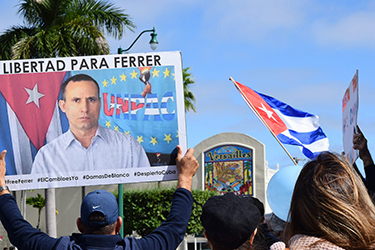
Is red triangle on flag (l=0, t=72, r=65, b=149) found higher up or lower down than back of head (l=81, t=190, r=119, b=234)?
higher up

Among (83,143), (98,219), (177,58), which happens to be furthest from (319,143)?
(98,219)

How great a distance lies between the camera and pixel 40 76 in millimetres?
5117

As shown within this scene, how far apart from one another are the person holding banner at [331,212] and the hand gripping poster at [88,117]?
2611 millimetres

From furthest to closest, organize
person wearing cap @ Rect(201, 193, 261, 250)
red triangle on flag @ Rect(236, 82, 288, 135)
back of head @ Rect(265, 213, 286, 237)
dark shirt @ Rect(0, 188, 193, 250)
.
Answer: red triangle on flag @ Rect(236, 82, 288, 135)
back of head @ Rect(265, 213, 286, 237)
dark shirt @ Rect(0, 188, 193, 250)
person wearing cap @ Rect(201, 193, 261, 250)

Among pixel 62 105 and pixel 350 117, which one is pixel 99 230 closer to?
pixel 62 105

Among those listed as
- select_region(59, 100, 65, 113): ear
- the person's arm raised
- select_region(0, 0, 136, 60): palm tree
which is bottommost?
the person's arm raised

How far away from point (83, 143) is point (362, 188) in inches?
123

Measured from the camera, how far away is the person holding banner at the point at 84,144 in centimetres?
489

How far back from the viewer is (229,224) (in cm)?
260

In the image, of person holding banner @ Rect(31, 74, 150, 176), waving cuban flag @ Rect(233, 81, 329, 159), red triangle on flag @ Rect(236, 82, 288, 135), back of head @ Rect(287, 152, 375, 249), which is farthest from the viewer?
red triangle on flag @ Rect(236, 82, 288, 135)

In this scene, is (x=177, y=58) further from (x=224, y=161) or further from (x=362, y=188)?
(x=224, y=161)

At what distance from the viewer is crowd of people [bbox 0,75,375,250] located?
2.19 m

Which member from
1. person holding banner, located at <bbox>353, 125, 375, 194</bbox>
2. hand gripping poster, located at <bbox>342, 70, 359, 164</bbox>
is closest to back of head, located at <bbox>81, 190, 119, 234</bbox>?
person holding banner, located at <bbox>353, 125, 375, 194</bbox>

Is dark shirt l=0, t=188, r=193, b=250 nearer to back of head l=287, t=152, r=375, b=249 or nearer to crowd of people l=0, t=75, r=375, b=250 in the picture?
crowd of people l=0, t=75, r=375, b=250
